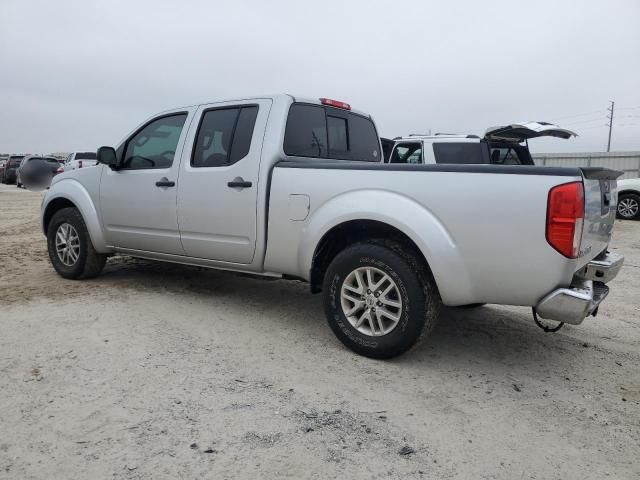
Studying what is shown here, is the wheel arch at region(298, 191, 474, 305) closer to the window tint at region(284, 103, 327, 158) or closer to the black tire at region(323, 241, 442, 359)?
the black tire at region(323, 241, 442, 359)

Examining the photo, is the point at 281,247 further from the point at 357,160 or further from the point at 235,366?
the point at 357,160

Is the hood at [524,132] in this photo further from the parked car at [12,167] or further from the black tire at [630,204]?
the parked car at [12,167]

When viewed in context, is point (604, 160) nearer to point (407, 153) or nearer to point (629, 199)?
point (629, 199)

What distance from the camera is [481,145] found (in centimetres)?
952

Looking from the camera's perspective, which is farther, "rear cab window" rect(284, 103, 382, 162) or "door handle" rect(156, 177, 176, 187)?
"door handle" rect(156, 177, 176, 187)

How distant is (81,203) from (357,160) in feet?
9.57

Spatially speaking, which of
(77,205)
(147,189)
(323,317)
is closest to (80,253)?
(77,205)

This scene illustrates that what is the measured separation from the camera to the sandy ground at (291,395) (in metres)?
2.34

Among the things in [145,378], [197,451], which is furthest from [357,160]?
[197,451]

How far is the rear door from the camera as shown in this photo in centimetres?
412

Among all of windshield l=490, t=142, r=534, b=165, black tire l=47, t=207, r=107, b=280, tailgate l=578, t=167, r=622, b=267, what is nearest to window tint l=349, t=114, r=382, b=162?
tailgate l=578, t=167, r=622, b=267

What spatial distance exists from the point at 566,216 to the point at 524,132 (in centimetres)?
724

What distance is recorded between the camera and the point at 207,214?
435 cm

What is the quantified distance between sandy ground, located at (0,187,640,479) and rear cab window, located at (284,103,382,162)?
1.47 meters
